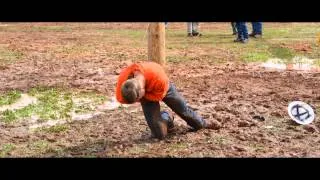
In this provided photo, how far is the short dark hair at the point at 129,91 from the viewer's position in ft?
16.4

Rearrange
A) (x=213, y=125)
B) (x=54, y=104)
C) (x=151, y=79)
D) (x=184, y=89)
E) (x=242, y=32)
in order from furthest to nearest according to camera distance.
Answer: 1. (x=242, y=32)
2. (x=184, y=89)
3. (x=54, y=104)
4. (x=213, y=125)
5. (x=151, y=79)

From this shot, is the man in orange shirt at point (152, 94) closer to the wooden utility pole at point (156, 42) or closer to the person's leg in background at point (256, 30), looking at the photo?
the wooden utility pole at point (156, 42)

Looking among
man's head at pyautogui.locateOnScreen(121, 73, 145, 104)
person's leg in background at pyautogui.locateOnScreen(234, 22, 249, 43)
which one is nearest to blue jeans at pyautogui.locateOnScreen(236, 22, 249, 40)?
person's leg in background at pyautogui.locateOnScreen(234, 22, 249, 43)

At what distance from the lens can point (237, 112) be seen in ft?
22.3

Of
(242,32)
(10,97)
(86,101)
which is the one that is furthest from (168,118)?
(242,32)

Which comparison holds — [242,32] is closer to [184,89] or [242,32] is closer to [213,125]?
[184,89]

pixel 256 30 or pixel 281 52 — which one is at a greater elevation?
pixel 256 30

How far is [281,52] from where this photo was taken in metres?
11.7

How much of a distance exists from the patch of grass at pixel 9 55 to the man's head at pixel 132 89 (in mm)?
6298

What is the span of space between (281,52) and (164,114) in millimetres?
6456
